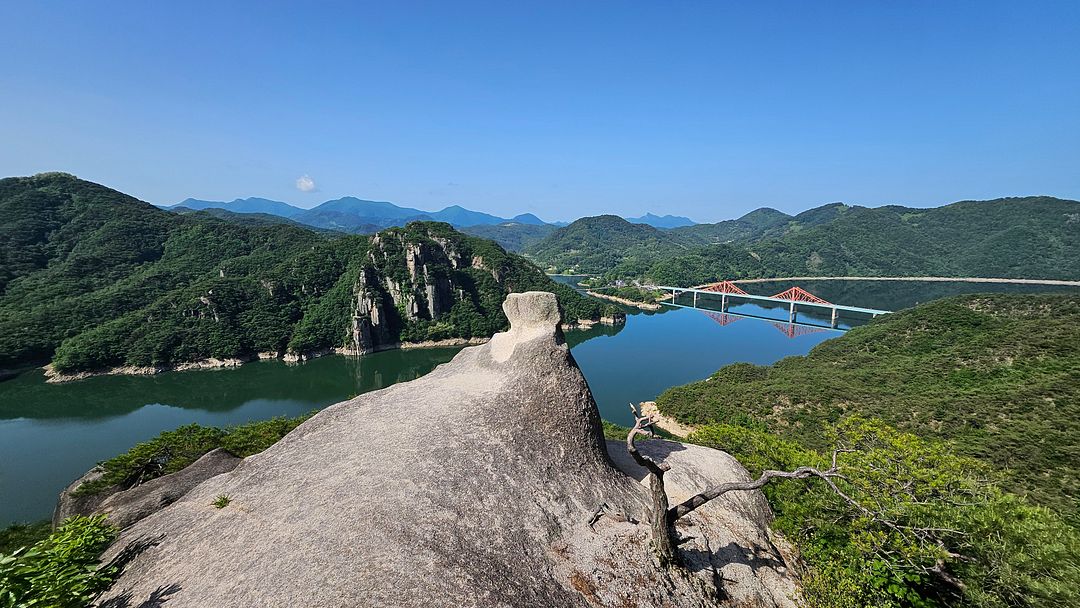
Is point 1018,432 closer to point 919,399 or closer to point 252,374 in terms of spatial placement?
point 919,399

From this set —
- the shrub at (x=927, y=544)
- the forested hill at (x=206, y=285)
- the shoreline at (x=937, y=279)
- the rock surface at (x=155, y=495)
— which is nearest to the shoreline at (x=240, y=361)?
the forested hill at (x=206, y=285)

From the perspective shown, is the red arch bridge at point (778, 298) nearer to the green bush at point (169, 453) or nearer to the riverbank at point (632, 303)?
the riverbank at point (632, 303)

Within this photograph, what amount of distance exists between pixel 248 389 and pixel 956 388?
264 ft

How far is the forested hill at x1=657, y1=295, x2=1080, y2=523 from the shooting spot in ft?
72.1

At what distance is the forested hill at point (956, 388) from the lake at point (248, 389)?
16.4 metres

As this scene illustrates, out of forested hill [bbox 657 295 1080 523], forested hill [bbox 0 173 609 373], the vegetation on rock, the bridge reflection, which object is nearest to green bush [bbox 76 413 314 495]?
the vegetation on rock

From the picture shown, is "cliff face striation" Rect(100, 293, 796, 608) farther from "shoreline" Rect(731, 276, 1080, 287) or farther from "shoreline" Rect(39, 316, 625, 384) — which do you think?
"shoreline" Rect(731, 276, 1080, 287)

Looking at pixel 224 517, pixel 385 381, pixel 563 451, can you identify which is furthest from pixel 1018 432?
pixel 385 381

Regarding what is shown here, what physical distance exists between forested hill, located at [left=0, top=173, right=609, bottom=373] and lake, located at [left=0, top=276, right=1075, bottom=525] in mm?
5090

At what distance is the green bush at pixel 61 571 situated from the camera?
5.77m

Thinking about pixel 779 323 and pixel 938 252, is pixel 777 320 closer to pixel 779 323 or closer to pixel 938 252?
pixel 779 323

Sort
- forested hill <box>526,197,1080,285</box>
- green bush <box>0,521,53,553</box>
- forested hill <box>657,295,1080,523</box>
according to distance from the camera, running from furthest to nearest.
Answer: forested hill <box>526,197,1080,285</box>, forested hill <box>657,295,1080,523</box>, green bush <box>0,521,53,553</box>

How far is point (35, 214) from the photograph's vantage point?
313ft

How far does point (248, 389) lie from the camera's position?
6119 cm
